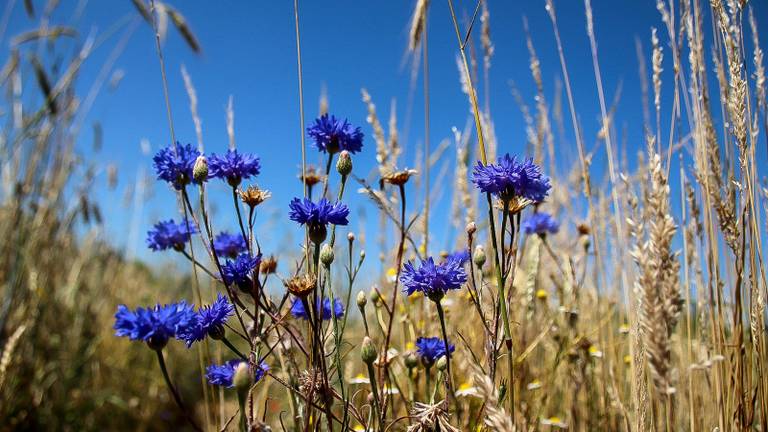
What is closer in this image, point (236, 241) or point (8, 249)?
point (236, 241)

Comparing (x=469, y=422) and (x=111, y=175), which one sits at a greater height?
(x=111, y=175)

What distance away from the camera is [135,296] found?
117 inches

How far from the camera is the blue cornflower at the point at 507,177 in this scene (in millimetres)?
796

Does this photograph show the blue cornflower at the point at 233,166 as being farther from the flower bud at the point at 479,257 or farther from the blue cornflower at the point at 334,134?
the flower bud at the point at 479,257

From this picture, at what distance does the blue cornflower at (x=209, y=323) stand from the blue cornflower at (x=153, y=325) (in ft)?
0.16

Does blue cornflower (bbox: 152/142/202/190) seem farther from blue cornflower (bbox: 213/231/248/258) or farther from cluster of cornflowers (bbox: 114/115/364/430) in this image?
blue cornflower (bbox: 213/231/248/258)

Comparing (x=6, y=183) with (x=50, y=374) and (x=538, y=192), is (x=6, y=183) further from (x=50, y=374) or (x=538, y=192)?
(x=538, y=192)

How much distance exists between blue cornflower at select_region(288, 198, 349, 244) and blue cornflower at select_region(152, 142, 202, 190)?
282 mm

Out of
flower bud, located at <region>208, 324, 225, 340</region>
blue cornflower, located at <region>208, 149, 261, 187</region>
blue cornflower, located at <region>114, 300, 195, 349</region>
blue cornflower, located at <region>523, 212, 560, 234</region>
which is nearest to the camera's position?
blue cornflower, located at <region>114, 300, 195, 349</region>

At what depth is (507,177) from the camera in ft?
2.61

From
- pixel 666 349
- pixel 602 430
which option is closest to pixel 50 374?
pixel 602 430

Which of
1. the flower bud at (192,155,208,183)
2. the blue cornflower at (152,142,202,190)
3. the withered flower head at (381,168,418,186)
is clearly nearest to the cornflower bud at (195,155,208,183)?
the flower bud at (192,155,208,183)

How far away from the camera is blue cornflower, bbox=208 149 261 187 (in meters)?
0.96

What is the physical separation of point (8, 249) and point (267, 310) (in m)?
1.59
